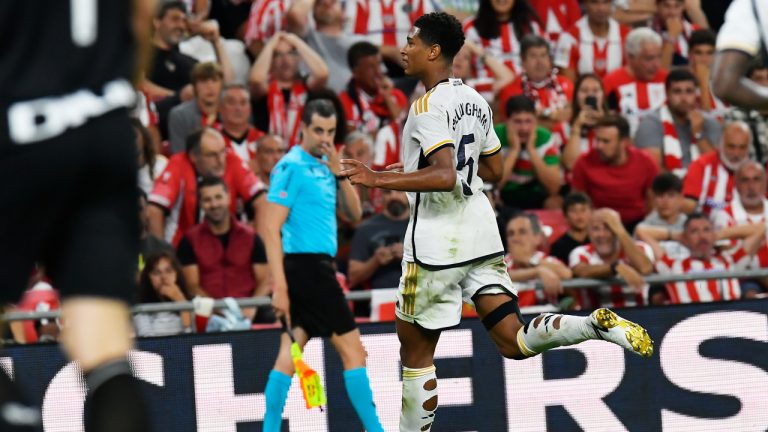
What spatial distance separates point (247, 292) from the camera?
33.6 feet

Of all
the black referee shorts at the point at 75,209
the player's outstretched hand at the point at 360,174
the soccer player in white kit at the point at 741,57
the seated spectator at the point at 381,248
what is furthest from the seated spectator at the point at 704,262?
the black referee shorts at the point at 75,209

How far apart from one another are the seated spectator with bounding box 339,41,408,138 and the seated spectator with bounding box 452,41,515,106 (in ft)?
2.03

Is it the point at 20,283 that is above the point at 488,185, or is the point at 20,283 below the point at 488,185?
above

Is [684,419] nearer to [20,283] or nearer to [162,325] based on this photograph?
[162,325]

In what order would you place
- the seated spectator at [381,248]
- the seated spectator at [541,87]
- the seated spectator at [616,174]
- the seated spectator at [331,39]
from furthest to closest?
the seated spectator at [331,39]
the seated spectator at [541,87]
the seated spectator at [616,174]
the seated spectator at [381,248]

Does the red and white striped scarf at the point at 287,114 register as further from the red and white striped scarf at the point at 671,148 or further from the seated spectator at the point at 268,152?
the red and white striped scarf at the point at 671,148

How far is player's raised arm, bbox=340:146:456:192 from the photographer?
6.73 metres

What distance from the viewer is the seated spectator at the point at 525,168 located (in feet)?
38.4

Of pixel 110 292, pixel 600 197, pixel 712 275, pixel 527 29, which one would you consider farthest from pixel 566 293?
pixel 110 292

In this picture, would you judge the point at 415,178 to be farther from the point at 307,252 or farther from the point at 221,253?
the point at 221,253

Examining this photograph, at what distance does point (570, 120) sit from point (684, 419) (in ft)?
14.1

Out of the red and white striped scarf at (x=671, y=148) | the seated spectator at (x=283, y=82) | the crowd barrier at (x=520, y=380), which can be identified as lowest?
the crowd barrier at (x=520, y=380)

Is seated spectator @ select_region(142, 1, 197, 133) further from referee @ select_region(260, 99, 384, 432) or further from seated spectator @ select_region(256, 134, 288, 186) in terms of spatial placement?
referee @ select_region(260, 99, 384, 432)

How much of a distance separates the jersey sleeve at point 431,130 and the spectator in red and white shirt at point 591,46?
6381 millimetres
